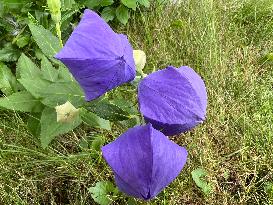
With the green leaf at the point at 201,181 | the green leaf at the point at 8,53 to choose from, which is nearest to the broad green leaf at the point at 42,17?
the green leaf at the point at 8,53

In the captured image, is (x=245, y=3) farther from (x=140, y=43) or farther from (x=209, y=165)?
(x=209, y=165)

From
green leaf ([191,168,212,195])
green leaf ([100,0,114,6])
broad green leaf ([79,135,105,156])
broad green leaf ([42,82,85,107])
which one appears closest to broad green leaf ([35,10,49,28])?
green leaf ([100,0,114,6])

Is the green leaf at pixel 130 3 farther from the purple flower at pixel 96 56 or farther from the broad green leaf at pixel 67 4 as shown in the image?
the purple flower at pixel 96 56

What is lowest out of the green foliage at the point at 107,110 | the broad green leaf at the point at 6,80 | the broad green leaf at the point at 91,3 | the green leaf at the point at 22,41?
the broad green leaf at the point at 6,80

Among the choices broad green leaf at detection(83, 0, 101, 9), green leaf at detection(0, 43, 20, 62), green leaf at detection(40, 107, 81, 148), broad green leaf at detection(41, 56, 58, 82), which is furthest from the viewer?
broad green leaf at detection(83, 0, 101, 9)

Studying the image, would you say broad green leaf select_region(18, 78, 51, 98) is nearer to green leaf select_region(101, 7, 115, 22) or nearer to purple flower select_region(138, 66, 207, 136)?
purple flower select_region(138, 66, 207, 136)

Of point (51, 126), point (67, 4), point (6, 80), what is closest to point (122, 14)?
point (67, 4)

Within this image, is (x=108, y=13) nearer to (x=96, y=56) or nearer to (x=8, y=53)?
(x=8, y=53)
